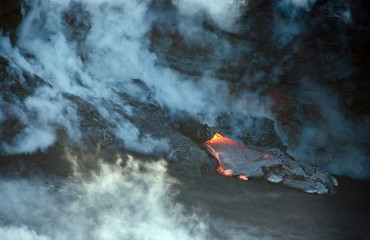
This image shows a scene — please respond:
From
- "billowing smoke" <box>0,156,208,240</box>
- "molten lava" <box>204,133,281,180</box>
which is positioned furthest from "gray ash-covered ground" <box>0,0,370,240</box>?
"molten lava" <box>204,133,281,180</box>

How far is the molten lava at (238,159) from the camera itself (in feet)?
27.7

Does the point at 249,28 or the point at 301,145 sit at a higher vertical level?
the point at 249,28

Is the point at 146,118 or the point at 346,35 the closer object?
the point at 146,118

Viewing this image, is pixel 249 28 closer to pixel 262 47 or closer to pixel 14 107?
pixel 262 47

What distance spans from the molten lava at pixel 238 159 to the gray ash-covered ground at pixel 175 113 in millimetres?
355

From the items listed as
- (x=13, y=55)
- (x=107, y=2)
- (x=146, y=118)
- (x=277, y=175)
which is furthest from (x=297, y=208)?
(x=107, y=2)

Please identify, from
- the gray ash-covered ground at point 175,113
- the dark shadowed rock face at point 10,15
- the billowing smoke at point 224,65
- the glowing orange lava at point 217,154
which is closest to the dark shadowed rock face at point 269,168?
the glowing orange lava at point 217,154

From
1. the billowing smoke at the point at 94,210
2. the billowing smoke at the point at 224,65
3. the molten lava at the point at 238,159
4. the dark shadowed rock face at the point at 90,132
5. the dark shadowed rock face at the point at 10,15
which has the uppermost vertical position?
the billowing smoke at the point at 224,65

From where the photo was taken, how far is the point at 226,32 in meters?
11.7

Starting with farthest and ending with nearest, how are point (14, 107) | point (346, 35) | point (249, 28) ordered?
point (249, 28)
point (346, 35)
point (14, 107)

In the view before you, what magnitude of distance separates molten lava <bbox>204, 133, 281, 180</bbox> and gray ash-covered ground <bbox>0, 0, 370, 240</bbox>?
35 centimetres

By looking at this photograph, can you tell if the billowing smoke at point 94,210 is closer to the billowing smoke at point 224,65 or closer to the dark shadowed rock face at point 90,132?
the dark shadowed rock face at point 90,132

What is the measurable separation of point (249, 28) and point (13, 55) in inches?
306

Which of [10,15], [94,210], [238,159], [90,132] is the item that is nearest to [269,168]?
[238,159]
